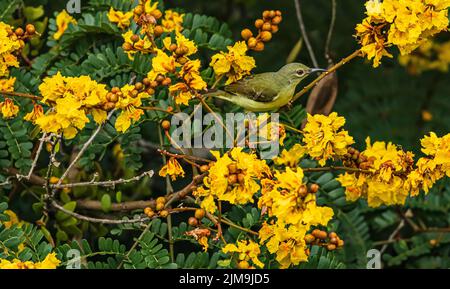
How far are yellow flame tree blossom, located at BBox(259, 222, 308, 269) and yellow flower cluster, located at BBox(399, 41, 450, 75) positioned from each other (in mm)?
1812

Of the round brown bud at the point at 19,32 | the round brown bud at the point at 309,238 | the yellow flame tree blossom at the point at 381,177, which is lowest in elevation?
the round brown bud at the point at 309,238

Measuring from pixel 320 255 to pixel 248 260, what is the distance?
31 centimetres

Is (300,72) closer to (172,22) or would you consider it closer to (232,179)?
(172,22)

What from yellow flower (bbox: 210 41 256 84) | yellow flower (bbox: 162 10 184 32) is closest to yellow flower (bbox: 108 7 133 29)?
yellow flower (bbox: 162 10 184 32)

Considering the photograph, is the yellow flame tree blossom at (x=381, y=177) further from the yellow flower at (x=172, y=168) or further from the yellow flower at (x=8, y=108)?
the yellow flower at (x=8, y=108)

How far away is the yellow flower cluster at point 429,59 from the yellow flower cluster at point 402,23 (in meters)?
1.58

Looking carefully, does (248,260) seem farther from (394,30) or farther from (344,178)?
(394,30)

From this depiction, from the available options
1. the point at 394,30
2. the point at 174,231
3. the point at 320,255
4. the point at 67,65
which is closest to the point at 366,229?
the point at 320,255

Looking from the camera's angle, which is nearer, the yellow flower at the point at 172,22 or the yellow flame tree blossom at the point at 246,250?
the yellow flame tree blossom at the point at 246,250

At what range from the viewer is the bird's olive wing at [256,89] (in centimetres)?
218

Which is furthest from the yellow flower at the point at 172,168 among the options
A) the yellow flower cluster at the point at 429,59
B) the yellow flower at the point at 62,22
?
the yellow flower cluster at the point at 429,59

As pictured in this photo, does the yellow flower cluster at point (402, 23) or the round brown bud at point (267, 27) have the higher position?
the round brown bud at point (267, 27)

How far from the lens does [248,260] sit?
6.39ft

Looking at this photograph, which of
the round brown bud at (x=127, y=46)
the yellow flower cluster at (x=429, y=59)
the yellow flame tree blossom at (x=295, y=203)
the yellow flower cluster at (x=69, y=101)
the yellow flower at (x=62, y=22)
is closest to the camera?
the yellow flame tree blossom at (x=295, y=203)
